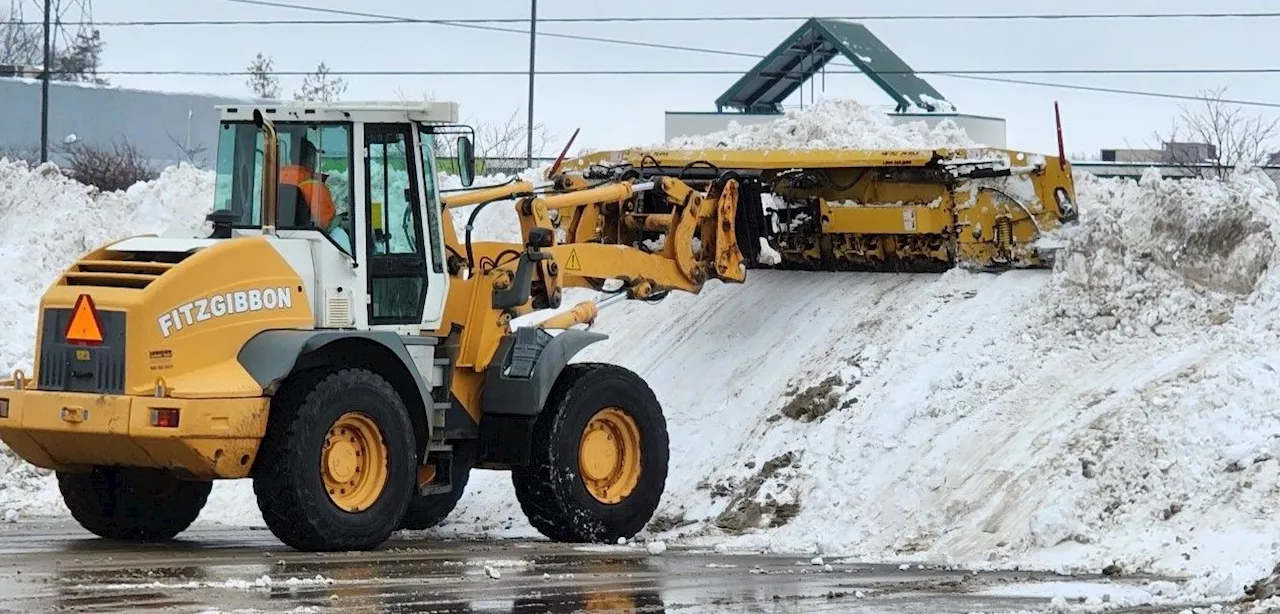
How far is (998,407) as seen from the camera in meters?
14.3

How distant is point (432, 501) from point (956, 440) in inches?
144

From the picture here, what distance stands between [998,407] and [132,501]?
584cm

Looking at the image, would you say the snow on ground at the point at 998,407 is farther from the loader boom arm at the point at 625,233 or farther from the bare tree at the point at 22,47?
the bare tree at the point at 22,47

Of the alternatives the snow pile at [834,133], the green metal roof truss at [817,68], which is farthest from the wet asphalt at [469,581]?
the green metal roof truss at [817,68]

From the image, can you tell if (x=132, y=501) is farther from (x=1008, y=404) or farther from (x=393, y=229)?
(x=1008, y=404)

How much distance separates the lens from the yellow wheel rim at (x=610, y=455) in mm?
13656

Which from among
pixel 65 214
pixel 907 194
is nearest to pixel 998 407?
pixel 907 194

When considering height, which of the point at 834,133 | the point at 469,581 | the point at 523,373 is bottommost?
the point at 469,581

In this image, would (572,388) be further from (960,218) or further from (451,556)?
(960,218)

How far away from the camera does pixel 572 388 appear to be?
531 inches

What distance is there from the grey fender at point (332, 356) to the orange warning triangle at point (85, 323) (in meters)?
0.80

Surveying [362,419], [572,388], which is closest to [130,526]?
[362,419]

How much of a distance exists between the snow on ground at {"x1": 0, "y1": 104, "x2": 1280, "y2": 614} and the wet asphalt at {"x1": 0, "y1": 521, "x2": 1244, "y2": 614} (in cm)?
85

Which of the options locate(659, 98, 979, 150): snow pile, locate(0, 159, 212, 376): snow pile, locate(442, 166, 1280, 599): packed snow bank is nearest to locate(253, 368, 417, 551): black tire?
locate(442, 166, 1280, 599): packed snow bank
